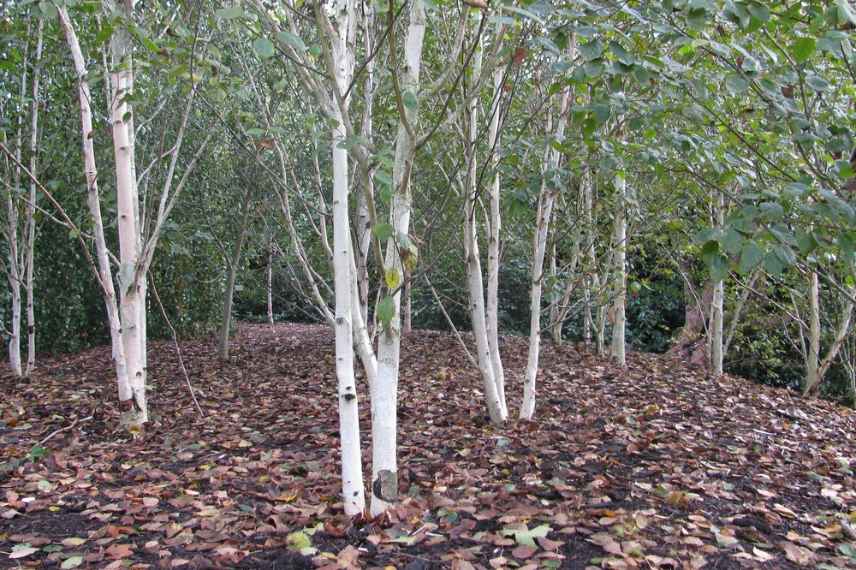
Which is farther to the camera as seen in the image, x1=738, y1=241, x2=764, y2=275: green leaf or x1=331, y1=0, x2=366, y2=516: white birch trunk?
x1=331, y1=0, x2=366, y2=516: white birch trunk

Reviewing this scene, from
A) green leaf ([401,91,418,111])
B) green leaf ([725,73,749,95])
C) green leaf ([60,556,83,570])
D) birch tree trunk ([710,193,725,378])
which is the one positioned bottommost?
green leaf ([60,556,83,570])

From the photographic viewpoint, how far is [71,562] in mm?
2529

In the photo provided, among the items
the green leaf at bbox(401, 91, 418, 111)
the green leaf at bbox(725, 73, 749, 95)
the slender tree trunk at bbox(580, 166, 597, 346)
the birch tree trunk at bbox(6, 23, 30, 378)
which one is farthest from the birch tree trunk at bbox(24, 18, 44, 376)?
the green leaf at bbox(725, 73, 749, 95)

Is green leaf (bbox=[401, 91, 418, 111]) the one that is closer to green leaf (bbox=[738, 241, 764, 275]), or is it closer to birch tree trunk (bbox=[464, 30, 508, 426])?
green leaf (bbox=[738, 241, 764, 275])

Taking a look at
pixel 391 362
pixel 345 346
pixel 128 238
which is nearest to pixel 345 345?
pixel 345 346

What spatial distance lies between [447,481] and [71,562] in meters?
1.70

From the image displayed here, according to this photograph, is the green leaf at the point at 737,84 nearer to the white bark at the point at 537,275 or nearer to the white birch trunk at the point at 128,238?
the white bark at the point at 537,275

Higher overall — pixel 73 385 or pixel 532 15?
pixel 532 15

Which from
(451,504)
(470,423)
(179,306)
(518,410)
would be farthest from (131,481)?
(179,306)

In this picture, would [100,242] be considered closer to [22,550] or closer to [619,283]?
[22,550]

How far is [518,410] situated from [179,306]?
655cm

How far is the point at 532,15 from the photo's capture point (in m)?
1.94

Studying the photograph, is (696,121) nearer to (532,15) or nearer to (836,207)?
(836,207)

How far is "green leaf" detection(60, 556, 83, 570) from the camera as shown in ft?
8.21
